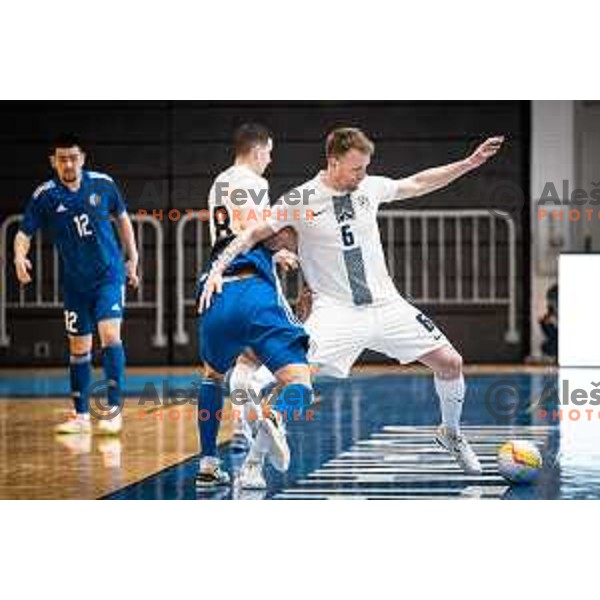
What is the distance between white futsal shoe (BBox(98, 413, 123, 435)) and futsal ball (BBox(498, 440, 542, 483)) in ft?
9.95

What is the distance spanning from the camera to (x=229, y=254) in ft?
24.5

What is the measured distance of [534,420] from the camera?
34.8 feet

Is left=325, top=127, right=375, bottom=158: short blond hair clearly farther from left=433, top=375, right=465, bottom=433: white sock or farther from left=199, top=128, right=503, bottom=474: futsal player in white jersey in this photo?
left=433, top=375, right=465, bottom=433: white sock

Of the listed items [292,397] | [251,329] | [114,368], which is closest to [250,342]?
[251,329]

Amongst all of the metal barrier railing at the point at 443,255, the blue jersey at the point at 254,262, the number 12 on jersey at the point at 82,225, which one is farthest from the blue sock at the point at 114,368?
the metal barrier railing at the point at 443,255

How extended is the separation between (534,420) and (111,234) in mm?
2884

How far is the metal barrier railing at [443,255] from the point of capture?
14.5 meters

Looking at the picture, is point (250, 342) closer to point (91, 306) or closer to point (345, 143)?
point (345, 143)

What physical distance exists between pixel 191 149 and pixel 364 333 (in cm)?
664

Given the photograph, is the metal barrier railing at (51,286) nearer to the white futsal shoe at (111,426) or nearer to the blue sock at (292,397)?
the white futsal shoe at (111,426)

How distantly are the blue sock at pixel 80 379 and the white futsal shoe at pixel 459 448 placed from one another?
286 centimetres
